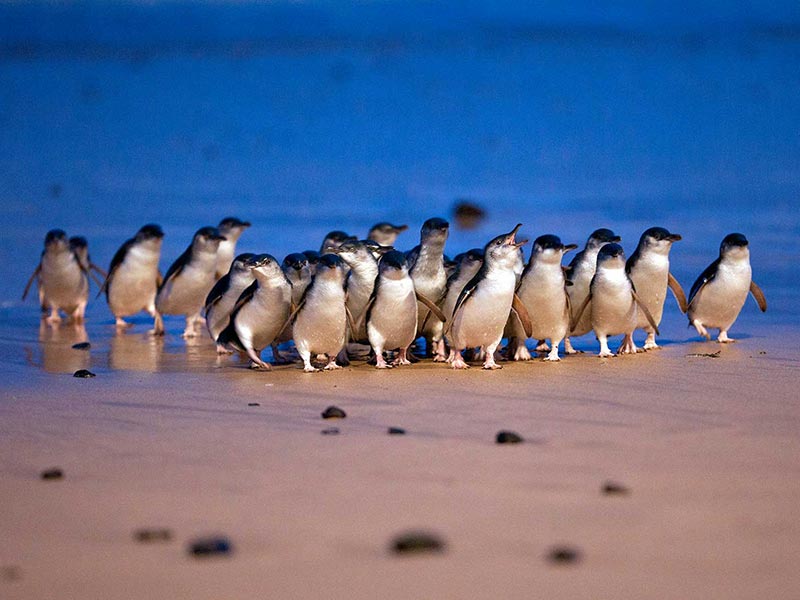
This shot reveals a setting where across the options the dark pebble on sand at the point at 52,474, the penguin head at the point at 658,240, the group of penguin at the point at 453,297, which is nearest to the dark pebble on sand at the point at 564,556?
the dark pebble on sand at the point at 52,474

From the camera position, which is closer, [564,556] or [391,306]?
[564,556]

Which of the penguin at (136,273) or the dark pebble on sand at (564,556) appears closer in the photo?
the dark pebble on sand at (564,556)

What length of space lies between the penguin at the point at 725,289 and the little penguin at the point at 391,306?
224cm

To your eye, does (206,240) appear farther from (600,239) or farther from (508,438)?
(508,438)

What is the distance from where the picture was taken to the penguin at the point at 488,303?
6.44 metres

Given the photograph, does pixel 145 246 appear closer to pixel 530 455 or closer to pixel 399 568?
pixel 530 455

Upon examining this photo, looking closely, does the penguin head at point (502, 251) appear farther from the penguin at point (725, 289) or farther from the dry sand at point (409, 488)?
the penguin at point (725, 289)

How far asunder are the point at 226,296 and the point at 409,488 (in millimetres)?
4084

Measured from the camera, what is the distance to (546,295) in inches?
269

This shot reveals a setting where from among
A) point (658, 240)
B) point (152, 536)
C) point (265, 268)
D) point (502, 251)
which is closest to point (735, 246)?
point (658, 240)

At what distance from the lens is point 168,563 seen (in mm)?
2826

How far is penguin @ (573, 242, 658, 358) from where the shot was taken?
695 centimetres

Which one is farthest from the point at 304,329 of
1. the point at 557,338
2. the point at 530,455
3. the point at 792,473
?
the point at 792,473

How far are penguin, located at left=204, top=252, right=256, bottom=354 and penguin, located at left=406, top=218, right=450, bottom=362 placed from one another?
3.43ft
